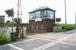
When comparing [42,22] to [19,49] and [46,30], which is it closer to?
[46,30]

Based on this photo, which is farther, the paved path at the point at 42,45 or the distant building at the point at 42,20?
the distant building at the point at 42,20

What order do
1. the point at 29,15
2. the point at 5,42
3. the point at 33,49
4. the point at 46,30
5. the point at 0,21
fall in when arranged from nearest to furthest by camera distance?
the point at 33,49
the point at 5,42
the point at 46,30
the point at 29,15
the point at 0,21

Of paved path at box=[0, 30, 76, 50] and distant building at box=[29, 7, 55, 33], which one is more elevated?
distant building at box=[29, 7, 55, 33]

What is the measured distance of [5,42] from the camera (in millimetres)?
23312

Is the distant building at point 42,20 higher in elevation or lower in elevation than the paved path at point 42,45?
higher

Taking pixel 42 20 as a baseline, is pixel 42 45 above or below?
below

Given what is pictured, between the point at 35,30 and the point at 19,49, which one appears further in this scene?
the point at 35,30

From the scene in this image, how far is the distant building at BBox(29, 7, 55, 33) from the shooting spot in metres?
52.2

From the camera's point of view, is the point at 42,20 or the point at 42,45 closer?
the point at 42,45

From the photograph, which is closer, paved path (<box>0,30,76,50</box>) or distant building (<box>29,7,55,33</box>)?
paved path (<box>0,30,76,50</box>)

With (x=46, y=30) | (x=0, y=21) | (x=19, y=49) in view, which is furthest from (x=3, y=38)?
(x=0, y=21)

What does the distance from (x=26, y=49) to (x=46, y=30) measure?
1374 inches

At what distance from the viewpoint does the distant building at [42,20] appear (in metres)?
52.2

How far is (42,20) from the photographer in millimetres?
52469
